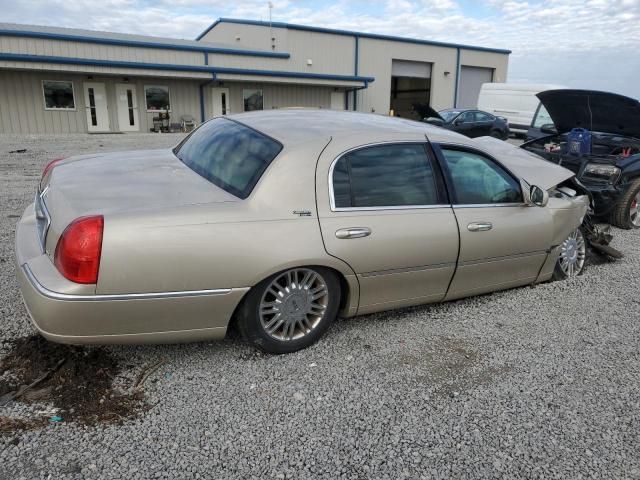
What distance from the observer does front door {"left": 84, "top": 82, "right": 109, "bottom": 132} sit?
22.5m

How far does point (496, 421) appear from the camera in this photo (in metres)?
2.84

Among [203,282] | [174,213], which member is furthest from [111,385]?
[174,213]

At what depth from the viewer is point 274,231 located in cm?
308

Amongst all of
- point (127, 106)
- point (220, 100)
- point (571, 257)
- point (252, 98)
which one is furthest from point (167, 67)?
point (571, 257)

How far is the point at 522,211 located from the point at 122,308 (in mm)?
3177

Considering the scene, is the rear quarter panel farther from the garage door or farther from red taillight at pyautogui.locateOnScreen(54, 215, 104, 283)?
the garage door

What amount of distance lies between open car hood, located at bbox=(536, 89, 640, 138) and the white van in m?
16.1

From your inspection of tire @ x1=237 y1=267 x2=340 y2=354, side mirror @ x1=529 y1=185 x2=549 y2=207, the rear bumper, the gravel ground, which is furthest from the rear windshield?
side mirror @ x1=529 y1=185 x2=549 y2=207

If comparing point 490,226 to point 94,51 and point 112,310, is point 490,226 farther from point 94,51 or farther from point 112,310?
point 94,51

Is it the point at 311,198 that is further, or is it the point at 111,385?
the point at 311,198

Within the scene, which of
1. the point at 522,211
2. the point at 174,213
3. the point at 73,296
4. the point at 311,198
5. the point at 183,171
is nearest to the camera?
the point at 73,296

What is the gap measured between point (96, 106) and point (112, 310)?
2258 cm

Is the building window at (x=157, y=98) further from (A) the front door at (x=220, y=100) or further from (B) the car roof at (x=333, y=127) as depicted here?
(B) the car roof at (x=333, y=127)

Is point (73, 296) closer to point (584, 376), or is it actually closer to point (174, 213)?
point (174, 213)
